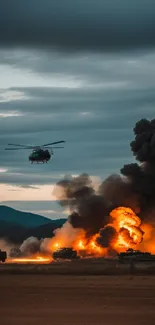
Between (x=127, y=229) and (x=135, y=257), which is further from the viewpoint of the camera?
(x=127, y=229)

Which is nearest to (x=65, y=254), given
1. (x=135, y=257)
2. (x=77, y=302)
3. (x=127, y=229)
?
(x=127, y=229)

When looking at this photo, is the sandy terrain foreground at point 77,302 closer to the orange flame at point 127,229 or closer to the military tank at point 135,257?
the military tank at point 135,257

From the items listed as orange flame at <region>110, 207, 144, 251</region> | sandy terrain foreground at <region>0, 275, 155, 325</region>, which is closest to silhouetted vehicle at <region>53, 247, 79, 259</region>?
orange flame at <region>110, 207, 144, 251</region>

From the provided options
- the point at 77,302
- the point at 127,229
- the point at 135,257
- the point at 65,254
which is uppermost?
the point at 127,229

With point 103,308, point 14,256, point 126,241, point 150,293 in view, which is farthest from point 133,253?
point 103,308

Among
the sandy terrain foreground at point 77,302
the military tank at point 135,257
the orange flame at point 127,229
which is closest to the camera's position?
the sandy terrain foreground at point 77,302

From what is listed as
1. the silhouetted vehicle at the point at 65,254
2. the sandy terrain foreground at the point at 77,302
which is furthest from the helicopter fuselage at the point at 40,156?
the sandy terrain foreground at the point at 77,302

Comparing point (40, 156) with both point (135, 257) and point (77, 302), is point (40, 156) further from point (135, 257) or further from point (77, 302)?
point (77, 302)

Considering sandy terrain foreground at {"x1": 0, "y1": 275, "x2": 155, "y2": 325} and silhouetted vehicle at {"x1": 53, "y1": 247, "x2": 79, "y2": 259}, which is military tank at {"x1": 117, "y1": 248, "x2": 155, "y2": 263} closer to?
silhouetted vehicle at {"x1": 53, "y1": 247, "x2": 79, "y2": 259}

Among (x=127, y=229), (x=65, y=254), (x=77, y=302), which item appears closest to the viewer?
(x=77, y=302)
